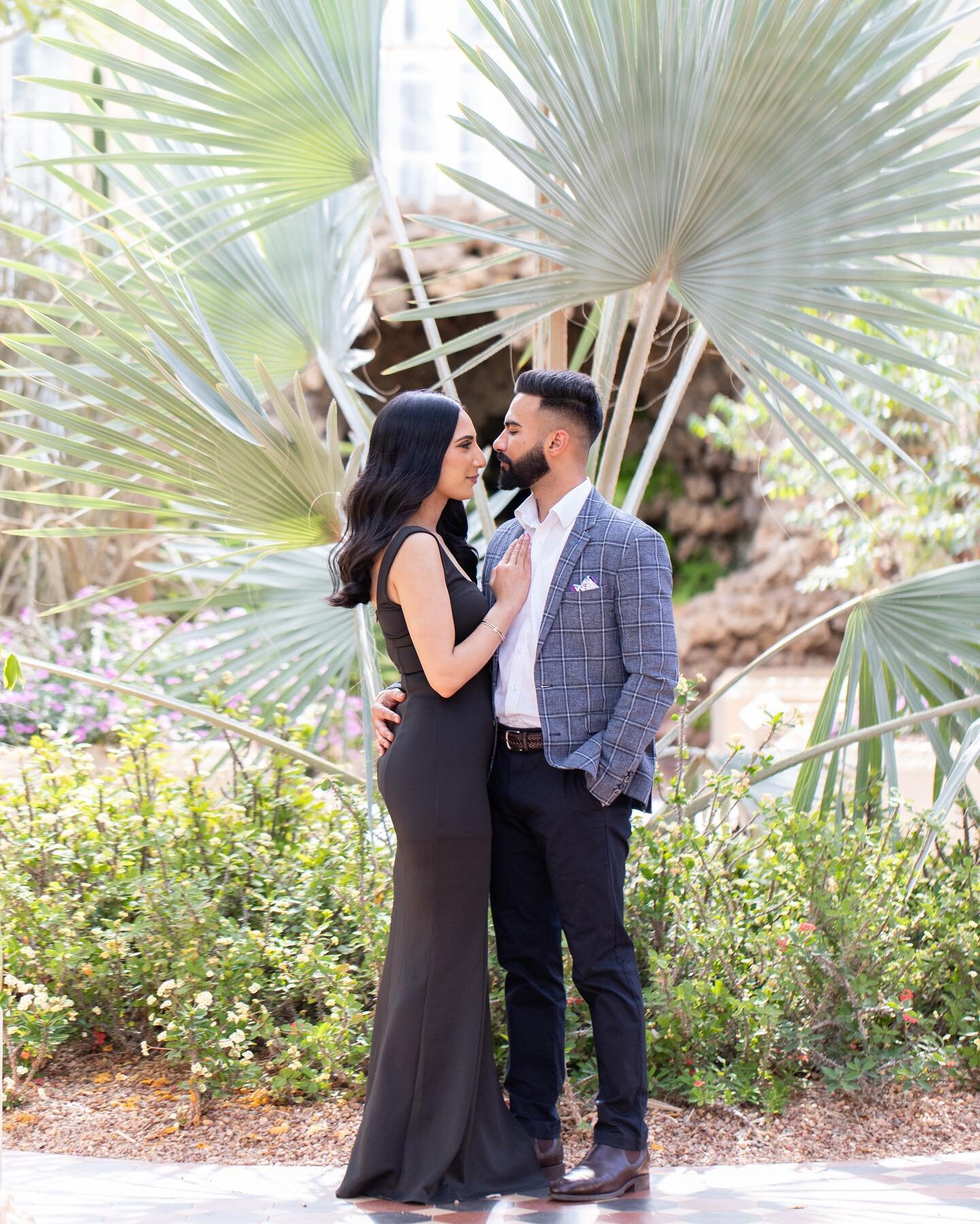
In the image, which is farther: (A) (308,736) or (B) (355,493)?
(A) (308,736)

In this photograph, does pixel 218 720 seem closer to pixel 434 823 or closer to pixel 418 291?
pixel 434 823

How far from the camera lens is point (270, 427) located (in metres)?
2.86

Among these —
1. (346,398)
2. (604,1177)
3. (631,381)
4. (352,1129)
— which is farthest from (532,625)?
(346,398)

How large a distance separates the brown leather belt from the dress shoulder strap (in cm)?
39

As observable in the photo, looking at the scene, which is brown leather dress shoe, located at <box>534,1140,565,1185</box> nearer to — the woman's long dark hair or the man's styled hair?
the woman's long dark hair

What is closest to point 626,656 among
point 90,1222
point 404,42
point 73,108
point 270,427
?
point 270,427

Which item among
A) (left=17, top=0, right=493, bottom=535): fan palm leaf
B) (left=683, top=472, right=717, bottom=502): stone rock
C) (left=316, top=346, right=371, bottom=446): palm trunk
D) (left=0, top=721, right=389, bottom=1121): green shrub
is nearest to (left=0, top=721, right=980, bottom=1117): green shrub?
(left=0, top=721, right=389, bottom=1121): green shrub

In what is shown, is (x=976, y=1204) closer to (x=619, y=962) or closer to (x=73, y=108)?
(x=619, y=962)

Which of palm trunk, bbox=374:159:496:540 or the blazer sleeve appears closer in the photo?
the blazer sleeve

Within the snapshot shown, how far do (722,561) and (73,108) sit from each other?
791cm

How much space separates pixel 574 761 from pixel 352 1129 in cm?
113

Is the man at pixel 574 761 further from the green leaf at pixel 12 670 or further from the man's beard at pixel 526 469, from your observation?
the green leaf at pixel 12 670

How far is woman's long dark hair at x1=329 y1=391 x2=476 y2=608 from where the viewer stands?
257cm

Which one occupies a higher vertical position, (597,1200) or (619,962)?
(619,962)
